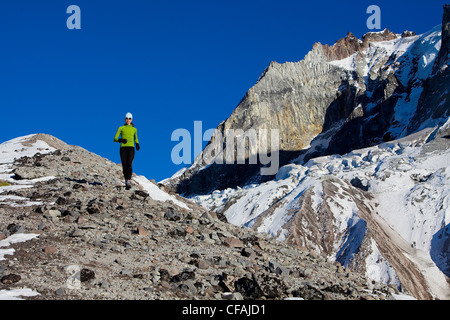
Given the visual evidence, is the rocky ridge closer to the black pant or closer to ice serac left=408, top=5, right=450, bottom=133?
the black pant

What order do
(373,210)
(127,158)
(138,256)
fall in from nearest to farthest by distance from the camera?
(138,256)
(127,158)
(373,210)

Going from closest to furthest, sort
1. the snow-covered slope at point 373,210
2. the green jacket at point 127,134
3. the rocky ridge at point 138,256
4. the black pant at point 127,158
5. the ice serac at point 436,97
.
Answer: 1. the rocky ridge at point 138,256
2. the green jacket at point 127,134
3. the black pant at point 127,158
4. the snow-covered slope at point 373,210
5. the ice serac at point 436,97

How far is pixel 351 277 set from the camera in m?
13.2

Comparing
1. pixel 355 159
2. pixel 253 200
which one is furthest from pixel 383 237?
pixel 355 159

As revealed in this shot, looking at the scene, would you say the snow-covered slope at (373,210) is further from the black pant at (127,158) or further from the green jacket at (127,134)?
the green jacket at (127,134)

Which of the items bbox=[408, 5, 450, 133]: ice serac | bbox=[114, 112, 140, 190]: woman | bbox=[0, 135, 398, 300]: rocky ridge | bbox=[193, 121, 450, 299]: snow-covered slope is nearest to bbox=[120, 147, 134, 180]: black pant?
bbox=[114, 112, 140, 190]: woman

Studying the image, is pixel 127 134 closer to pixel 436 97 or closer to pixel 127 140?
pixel 127 140

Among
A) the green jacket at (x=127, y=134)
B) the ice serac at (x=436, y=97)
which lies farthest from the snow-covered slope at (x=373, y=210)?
the green jacket at (x=127, y=134)

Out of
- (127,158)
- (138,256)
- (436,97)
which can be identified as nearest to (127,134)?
(127,158)

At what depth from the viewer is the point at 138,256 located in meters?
11.6

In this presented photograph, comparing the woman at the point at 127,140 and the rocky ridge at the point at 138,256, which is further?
the woman at the point at 127,140

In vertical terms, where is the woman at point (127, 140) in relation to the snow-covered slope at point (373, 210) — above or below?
below

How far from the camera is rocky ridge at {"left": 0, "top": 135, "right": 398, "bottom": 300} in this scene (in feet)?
32.2

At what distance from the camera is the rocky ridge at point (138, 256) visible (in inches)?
386
